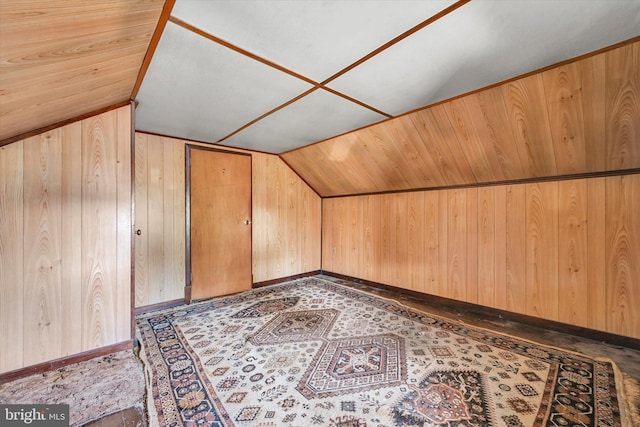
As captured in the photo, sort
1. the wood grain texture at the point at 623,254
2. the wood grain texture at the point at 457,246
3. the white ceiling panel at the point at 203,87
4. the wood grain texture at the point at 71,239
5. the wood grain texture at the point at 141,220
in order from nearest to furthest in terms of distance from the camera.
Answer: the white ceiling panel at the point at 203,87
the wood grain texture at the point at 71,239
the wood grain texture at the point at 623,254
the wood grain texture at the point at 141,220
the wood grain texture at the point at 457,246

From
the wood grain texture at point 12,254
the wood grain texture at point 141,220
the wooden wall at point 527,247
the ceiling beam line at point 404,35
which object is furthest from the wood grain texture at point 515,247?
the wood grain texture at point 12,254

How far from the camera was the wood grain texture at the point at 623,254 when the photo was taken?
2035 mm

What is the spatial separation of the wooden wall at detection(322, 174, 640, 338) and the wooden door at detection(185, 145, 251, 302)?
201 centimetres

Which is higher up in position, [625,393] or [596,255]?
[596,255]

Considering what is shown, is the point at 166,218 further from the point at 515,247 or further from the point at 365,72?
the point at 515,247

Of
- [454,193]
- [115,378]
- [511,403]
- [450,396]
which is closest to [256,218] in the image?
[115,378]

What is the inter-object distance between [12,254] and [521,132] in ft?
13.0

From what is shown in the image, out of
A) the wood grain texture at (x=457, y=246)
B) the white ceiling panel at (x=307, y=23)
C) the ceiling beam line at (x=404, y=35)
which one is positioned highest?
the white ceiling panel at (x=307, y=23)

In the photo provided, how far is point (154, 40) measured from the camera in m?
1.37

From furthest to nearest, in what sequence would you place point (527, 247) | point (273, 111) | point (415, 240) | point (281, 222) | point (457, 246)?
point (281, 222)
point (415, 240)
point (457, 246)
point (527, 247)
point (273, 111)

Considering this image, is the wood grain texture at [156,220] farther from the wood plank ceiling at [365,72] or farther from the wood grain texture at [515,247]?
the wood grain texture at [515,247]

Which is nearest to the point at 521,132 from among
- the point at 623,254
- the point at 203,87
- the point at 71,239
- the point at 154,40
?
the point at 623,254

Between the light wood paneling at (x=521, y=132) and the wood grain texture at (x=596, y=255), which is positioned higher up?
the light wood paneling at (x=521, y=132)

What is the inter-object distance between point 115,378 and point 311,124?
8.80 feet
